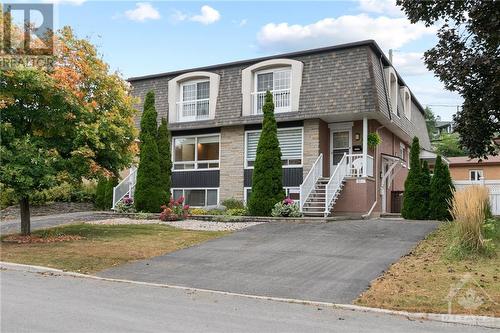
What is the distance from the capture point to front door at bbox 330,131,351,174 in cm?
2102

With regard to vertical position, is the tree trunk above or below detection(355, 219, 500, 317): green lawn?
above

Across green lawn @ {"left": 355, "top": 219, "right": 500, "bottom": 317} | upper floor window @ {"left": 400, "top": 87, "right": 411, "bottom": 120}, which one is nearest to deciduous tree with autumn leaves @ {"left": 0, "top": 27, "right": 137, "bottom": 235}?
green lawn @ {"left": 355, "top": 219, "right": 500, "bottom": 317}

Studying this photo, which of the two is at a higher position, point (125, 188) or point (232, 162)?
point (232, 162)

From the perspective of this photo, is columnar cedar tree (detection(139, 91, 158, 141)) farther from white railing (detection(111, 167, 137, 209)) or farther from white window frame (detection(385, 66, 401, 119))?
white window frame (detection(385, 66, 401, 119))

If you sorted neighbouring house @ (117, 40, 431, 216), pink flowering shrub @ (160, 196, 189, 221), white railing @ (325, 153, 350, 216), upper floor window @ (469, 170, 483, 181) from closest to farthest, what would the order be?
white railing @ (325, 153, 350, 216), pink flowering shrub @ (160, 196, 189, 221), neighbouring house @ (117, 40, 431, 216), upper floor window @ (469, 170, 483, 181)

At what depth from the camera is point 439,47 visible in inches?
499

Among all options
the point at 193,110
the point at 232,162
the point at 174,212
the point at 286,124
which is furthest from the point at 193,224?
the point at 193,110

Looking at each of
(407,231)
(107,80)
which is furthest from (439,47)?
(107,80)

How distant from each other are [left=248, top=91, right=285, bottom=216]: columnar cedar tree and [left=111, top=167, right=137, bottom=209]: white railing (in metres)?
7.36

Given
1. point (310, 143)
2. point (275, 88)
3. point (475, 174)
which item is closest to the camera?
point (310, 143)

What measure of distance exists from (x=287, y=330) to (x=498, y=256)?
6182 mm

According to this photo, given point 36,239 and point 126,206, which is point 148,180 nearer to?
point 126,206

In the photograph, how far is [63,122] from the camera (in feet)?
46.2

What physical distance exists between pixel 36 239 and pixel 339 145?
1267cm
